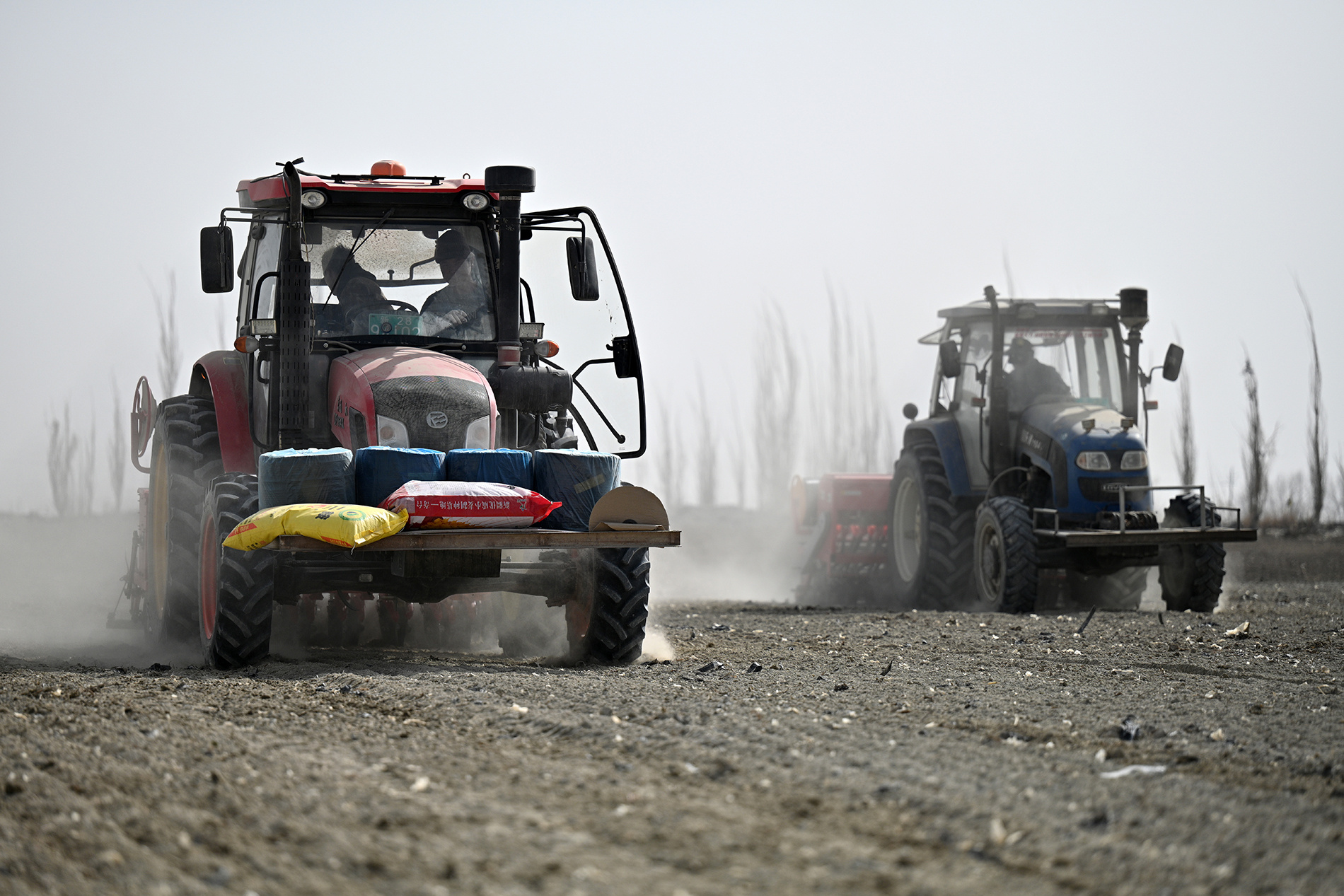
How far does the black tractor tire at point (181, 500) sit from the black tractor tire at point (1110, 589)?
839 centimetres

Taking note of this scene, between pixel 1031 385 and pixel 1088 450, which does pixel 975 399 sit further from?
pixel 1088 450

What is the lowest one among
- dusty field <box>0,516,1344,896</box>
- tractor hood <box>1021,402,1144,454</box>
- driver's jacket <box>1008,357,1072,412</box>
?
dusty field <box>0,516,1344,896</box>

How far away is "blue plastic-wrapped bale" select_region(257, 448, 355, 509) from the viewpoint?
6.89 m

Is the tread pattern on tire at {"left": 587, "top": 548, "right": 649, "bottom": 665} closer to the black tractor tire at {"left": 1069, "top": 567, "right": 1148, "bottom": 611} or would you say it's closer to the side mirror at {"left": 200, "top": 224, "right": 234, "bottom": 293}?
the side mirror at {"left": 200, "top": 224, "right": 234, "bottom": 293}

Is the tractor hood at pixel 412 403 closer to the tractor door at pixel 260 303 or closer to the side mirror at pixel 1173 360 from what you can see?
the tractor door at pixel 260 303

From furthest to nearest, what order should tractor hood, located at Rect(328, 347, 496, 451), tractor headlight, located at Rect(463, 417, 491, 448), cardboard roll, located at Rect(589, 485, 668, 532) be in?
tractor headlight, located at Rect(463, 417, 491, 448)
tractor hood, located at Rect(328, 347, 496, 451)
cardboard roll, located at Rect(589, 485, 668, 532)

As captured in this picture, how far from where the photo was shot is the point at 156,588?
9.52 m

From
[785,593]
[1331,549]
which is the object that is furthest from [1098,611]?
[1331,549]

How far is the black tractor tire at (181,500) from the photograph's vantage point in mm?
8312

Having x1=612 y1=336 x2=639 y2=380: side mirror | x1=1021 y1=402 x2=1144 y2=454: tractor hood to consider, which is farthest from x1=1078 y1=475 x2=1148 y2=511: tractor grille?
x1=612 y1=336 x2=639 y2=380: side mirror

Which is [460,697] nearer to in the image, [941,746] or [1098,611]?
[941,746]

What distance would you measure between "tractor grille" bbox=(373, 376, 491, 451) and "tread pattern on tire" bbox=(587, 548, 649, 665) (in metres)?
1.07

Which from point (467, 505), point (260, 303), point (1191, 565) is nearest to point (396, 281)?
point (260, 303)

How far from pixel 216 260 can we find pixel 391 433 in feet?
5.16
